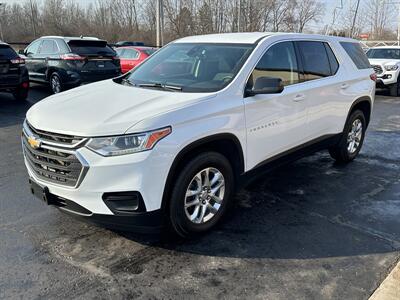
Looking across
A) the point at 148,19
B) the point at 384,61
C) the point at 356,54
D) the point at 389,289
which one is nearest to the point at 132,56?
the point at 384,61

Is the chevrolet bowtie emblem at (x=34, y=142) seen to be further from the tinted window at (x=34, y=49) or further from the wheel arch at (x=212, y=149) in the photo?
the tinted window at (x=34, y=49)

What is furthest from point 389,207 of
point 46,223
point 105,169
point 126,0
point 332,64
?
point 126,0

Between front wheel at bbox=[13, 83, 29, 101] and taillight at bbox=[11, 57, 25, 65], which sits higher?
taillight at bbox=[11, 57, 25, 65]

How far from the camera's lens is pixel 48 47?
11781mm

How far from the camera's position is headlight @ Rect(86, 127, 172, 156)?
3000mm

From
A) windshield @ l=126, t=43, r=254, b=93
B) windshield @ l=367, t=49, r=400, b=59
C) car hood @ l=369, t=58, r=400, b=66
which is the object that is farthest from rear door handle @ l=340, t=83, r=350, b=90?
windshield @ l=367, t=49, r=400, b=59

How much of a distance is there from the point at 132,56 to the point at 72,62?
3.83 meters

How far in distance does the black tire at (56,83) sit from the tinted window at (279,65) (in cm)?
835

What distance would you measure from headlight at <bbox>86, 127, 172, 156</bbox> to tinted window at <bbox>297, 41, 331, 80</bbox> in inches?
98.6

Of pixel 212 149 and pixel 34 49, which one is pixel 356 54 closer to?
pixel 212 149

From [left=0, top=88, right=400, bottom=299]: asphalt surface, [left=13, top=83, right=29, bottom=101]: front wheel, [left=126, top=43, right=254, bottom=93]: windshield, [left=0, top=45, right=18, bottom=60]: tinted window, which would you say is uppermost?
[left=126, top=43, right=254, bottom=93]: windshield

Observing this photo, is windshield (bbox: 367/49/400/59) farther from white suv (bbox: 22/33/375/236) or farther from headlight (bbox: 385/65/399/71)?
white suv (bbox: 22/33/375/236)

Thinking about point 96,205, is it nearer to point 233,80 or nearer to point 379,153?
point 233,80

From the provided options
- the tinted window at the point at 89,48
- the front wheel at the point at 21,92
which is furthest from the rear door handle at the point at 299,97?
the front wheel at the point at 21,92
